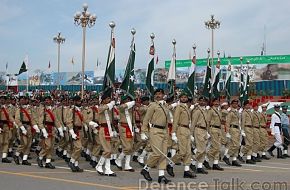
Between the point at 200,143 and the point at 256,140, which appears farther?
the point at 256,140

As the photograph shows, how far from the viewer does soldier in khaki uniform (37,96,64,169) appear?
11.5 m

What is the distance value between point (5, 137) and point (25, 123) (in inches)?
34.8

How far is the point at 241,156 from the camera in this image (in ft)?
45.6

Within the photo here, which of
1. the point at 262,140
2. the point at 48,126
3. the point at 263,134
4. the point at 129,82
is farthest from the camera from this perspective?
the point at 263,134

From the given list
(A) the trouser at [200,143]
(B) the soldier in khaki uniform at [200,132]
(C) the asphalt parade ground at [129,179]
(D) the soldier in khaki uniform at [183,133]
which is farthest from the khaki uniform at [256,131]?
(D) the soldier in khaki uniform at [183,133]

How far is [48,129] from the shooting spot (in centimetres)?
1164

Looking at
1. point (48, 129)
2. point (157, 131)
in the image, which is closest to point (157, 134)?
point (157, 131)

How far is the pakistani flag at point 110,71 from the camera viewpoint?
35.7ft

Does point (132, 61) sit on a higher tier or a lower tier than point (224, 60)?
lower

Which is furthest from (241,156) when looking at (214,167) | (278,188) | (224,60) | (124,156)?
(224,60)

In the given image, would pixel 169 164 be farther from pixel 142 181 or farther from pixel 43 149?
pixel 43 149

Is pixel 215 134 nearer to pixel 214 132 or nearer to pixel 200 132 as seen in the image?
pixel 214 132

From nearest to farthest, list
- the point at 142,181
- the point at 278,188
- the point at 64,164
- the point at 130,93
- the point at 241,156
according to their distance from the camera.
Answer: the point at 278,188
the point at 142,181
the point at 130,93
the point at 64,164
the point at 241,156

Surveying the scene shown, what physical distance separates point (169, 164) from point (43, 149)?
3445 mm
